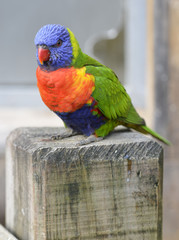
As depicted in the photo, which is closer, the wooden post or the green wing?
the wooden post

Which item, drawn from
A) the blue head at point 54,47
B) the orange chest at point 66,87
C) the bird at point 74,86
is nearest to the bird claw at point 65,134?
the bird at point 74,86

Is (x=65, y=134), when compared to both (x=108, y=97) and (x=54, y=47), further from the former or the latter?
(x=54, y=47)

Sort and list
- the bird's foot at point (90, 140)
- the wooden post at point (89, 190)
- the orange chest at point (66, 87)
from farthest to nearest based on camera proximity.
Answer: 1. the orange chest at point (66, 87)
2. the bird's foot at point (90, 140)
3. the wooden post at point (89, 190)

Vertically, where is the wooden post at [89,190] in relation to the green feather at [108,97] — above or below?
below

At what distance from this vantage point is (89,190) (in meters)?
1.42

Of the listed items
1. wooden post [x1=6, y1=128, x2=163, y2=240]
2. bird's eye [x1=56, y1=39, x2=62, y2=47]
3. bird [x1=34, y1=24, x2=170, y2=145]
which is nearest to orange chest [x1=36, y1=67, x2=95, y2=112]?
bird [x1=34, y1=24, x2=170, y2=145]

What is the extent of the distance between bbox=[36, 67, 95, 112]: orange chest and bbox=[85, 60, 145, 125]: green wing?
4 cm

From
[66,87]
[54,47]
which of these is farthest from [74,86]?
[54,47]

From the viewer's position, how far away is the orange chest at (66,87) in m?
1.70

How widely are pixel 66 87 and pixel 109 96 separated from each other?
229 millimetres

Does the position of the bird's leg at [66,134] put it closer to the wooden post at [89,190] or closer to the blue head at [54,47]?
the wooden post at [89,190]

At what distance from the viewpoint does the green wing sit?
1.79 m

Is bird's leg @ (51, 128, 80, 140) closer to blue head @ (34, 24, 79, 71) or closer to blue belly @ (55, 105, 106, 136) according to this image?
blue belly @ (55, 105, 106, 136)

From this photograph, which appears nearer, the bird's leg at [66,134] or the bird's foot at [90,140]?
the bird's foot at [90,140]
